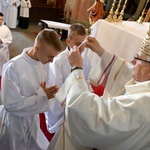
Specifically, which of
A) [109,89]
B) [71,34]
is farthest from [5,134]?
[71,34]

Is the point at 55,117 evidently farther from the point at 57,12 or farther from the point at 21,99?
the point at 57,12

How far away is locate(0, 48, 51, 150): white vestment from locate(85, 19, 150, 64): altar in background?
107cm

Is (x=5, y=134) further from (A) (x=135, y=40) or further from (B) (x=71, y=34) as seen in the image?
(A) (x=135, y=40)

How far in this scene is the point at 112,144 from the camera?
1003 millimetres

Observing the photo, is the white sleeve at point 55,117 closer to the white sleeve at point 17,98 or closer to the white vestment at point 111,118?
the white sleeve at point 17,98

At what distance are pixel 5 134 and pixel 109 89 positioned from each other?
1.05 meters

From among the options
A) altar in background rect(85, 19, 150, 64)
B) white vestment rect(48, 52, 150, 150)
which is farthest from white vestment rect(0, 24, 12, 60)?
white vestment rect(48, 52, 150, 150)

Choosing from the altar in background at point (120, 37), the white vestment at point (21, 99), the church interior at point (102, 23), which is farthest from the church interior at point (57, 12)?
the white vestment at point (21, 99)

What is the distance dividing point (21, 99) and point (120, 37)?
1.64 metres

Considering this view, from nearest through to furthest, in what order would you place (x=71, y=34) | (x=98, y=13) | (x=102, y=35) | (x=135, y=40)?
1. (x=71, y=34)
2. (x=135, y=40)
3. (x=102, y=35)
4. (x=98, y=13)

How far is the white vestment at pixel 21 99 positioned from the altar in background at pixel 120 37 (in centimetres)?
107

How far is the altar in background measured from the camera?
7.75 ft

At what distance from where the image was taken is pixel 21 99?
5.04 ft

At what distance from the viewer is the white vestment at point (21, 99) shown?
1.51 m
